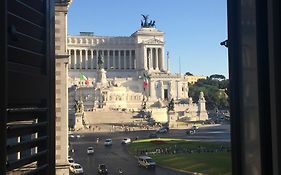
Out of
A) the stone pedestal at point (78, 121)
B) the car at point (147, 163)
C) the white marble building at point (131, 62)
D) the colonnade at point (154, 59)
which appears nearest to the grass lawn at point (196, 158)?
the car at point (147, 163)

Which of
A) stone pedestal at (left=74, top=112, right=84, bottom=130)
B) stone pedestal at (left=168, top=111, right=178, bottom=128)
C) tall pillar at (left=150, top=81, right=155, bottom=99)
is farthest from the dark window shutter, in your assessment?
tall pillar at (left=150, top=81, right=155, bottom=99)

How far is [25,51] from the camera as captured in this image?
1688mm

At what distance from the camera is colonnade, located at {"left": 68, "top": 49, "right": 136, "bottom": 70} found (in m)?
82.6

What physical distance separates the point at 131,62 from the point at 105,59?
4.97 m

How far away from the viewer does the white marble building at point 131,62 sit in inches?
3004

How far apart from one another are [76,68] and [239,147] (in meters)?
81.1

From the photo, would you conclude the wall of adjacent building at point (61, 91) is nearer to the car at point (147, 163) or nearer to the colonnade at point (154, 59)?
the car at point (147, 163)

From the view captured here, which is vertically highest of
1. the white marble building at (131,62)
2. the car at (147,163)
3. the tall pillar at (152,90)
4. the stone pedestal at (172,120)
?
the white marble building at (131,62)

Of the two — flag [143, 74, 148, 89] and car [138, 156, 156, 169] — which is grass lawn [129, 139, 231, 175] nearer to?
car [138, 156, 156, 169]

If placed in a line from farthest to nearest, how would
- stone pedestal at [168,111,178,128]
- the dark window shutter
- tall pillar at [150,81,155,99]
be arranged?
tall pillar at [150,81,155,99] < stone pedestal at [168,111,178,128] < the dark window shutter

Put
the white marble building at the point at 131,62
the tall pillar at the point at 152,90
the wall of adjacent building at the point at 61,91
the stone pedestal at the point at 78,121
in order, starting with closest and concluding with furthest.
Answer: the wall of adjacent building at the point at 61,91 < the stone pedestal at the point at 78,121 < the tall pillar at the point at 152,90 < the white marble building at the point at 131,62

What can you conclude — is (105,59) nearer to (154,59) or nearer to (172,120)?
→ (154,59)

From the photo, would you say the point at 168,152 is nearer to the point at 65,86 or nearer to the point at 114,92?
the point at 65,86

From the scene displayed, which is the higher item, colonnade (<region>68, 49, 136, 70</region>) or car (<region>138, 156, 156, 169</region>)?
colonnade (<region>68, 49, 136, 70</region>)
